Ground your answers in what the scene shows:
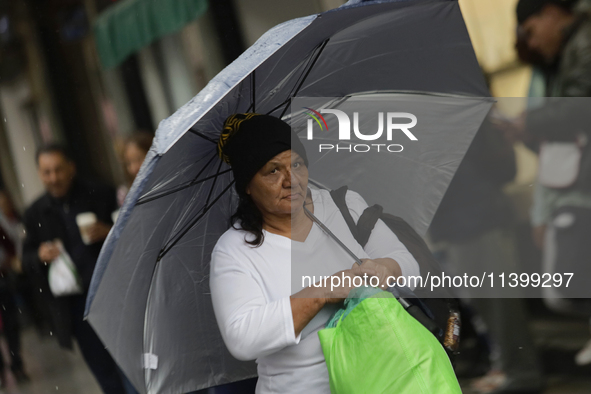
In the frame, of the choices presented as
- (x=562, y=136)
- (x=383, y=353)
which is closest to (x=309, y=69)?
(x=383, y=353)

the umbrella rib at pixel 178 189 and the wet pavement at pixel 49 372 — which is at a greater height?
the umbrella rib at pixel 178 189

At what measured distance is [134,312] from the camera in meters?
1.78

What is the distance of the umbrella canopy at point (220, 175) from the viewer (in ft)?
5.34

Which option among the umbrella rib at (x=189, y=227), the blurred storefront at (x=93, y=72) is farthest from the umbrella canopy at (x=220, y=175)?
the blurred storefront at (x=93, y=72)

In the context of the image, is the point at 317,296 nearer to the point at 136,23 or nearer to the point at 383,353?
the point at 383,353

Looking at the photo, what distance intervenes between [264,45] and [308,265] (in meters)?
0.66

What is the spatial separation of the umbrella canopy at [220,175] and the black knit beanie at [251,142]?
0.31ft

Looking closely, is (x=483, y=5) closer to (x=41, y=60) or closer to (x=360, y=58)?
(x=360, y=58)

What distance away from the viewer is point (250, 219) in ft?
5.68

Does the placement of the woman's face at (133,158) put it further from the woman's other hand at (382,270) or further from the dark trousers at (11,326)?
the woman's other hand at (382,270)

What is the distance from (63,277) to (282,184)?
79.9 inches

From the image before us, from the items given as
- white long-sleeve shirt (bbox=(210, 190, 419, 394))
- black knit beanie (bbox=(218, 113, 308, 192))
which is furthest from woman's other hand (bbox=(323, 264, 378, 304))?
black knit beanie (bbox=(218, 113, 308, 192))

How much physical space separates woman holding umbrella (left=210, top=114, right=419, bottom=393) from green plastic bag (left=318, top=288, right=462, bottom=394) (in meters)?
0.08

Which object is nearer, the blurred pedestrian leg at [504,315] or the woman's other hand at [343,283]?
the woman's other hand at [343,283]
